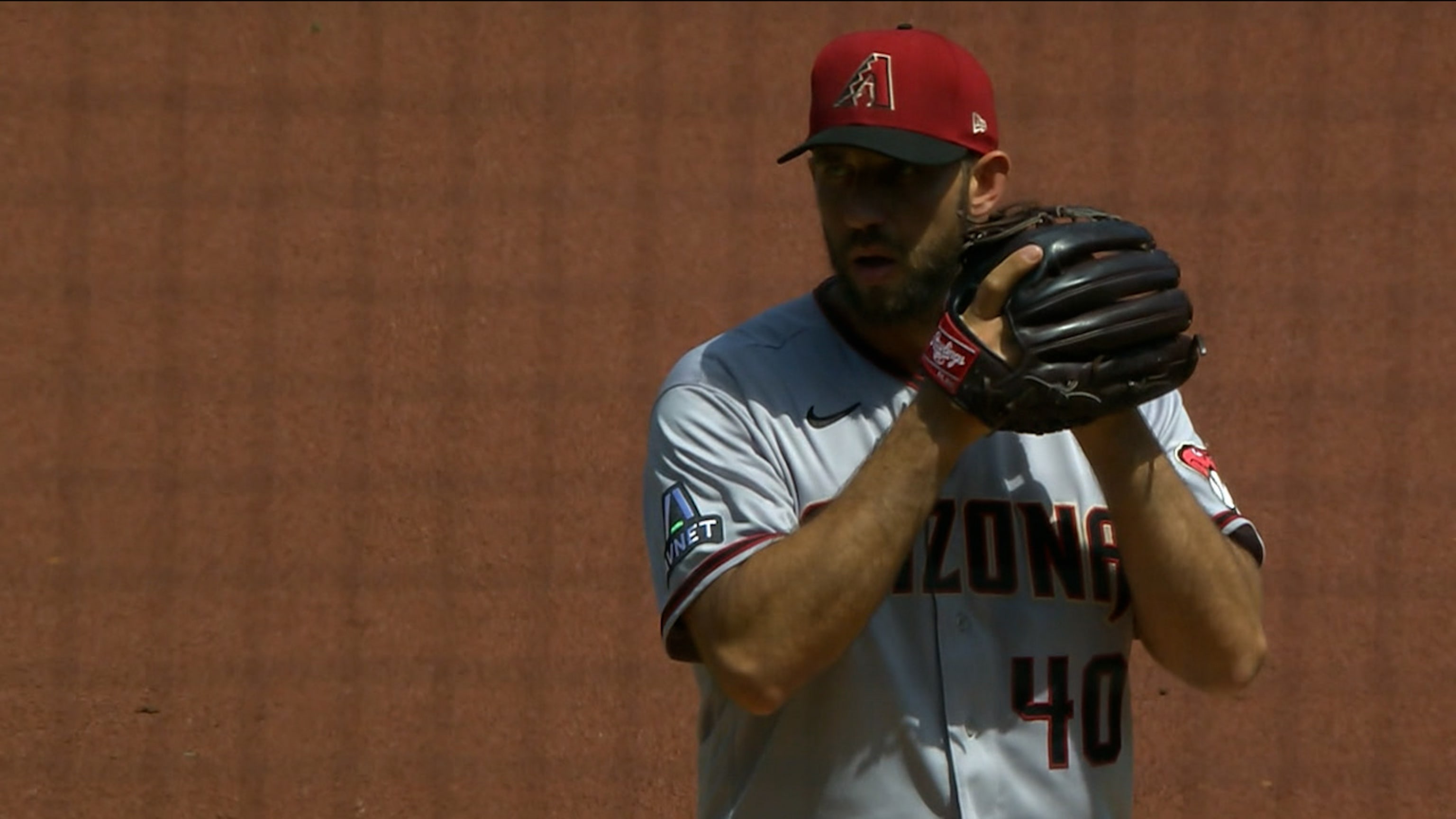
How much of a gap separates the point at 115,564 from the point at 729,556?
2.73 meters

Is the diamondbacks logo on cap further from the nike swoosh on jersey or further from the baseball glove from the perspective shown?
the nike swoosh on jersey

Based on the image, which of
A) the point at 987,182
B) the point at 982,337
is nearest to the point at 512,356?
the point at 987,182

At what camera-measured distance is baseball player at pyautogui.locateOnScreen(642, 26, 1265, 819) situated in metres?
1.76

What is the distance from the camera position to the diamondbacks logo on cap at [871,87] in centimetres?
193

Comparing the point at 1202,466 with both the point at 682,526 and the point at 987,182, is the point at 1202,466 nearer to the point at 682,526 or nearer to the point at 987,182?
the point at 987,182

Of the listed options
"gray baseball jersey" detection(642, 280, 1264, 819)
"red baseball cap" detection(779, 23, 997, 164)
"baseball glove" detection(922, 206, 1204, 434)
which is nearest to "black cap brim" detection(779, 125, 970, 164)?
"red baseball cap" detection(779, 23, 997, 164)

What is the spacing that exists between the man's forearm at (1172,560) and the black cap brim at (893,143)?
31 centimetres

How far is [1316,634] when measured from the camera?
4211 millimetres

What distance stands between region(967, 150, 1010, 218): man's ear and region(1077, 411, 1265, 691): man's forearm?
296 millimetres

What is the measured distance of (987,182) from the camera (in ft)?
6.66

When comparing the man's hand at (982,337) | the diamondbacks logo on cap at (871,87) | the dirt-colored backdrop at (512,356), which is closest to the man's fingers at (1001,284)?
the man's hand at (982,337)

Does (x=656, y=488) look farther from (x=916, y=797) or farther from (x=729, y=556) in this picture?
(x=916, y=797)

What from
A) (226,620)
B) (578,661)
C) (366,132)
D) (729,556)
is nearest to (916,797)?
(729,556)

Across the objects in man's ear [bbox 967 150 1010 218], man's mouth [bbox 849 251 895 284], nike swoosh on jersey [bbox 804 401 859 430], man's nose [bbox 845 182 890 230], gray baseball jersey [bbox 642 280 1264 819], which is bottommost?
gray baseball jersey [bbox 642 280 1264 819]
